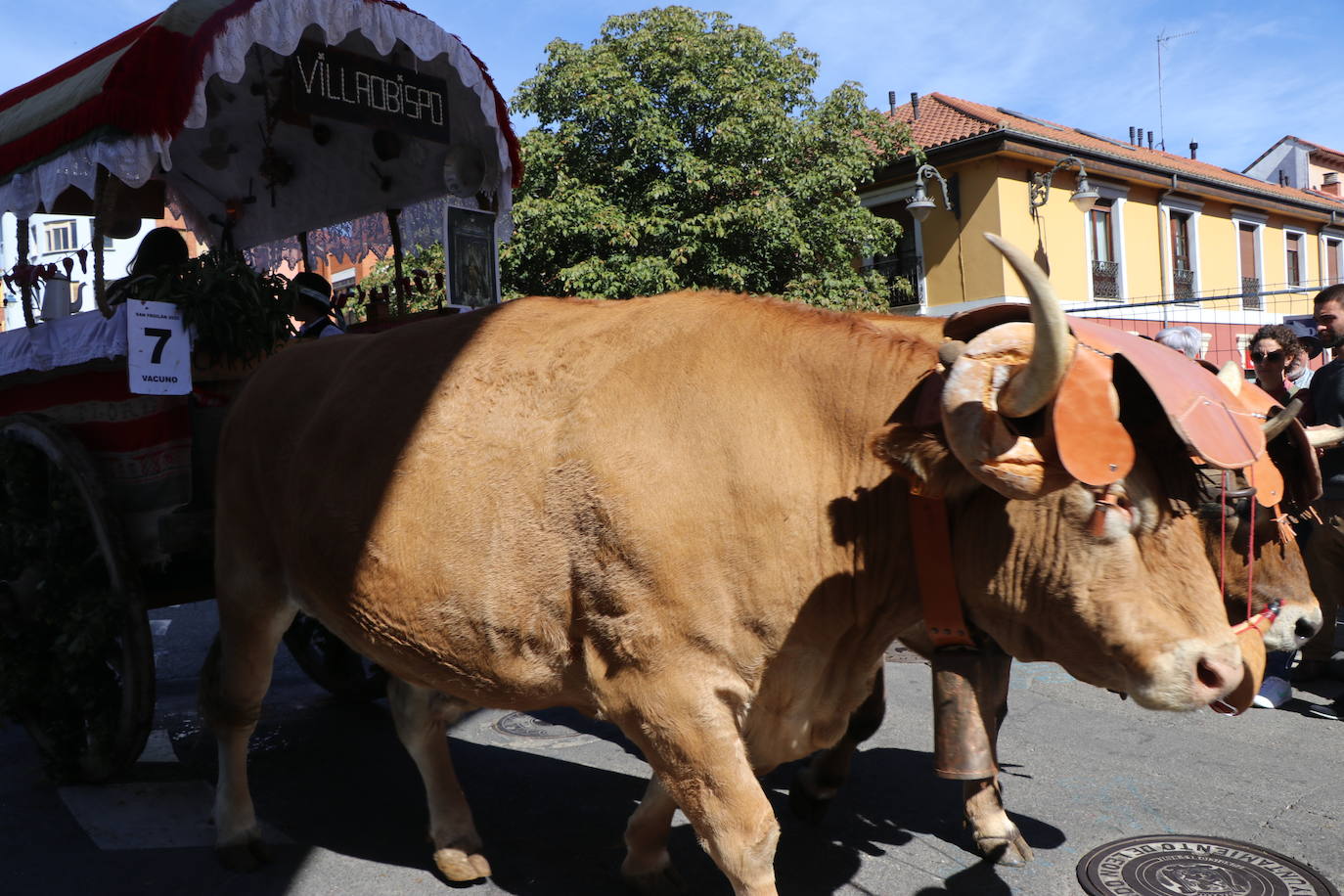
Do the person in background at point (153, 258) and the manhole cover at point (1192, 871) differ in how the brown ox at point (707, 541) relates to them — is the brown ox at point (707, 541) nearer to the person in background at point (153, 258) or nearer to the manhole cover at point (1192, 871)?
the manhole cover at point (1192, 871)

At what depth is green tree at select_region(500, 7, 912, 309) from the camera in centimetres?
1706

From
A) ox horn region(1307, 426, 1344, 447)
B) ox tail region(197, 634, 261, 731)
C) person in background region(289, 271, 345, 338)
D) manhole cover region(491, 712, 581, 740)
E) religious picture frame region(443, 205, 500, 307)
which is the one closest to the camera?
ox horn region(1307, 426, 1344, 447)

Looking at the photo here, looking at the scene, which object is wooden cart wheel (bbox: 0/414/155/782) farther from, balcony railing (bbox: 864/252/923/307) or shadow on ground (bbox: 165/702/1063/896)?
balcony railing (bbox: 864/252/923/307)

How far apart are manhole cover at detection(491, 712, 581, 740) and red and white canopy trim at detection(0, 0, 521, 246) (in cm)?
271

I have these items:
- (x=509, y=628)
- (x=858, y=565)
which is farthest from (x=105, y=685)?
(x=858, y=565)

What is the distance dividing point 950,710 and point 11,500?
3.78 m

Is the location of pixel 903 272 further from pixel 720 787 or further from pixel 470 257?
pixel 720 787

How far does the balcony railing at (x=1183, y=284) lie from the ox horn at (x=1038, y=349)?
26.2m

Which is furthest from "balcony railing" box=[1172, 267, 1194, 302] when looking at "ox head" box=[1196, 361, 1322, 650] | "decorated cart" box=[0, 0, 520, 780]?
"ox head" box=[1196, 361, 1322, 650]

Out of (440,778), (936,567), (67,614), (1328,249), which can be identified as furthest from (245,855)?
(1328,249)

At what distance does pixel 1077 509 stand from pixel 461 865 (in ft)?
7.79

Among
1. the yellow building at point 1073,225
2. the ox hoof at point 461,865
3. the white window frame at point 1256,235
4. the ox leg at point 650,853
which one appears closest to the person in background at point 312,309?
the ox hoof at point 461,865

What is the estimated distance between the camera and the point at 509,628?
105 inches

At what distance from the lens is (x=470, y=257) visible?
18.1 ft
